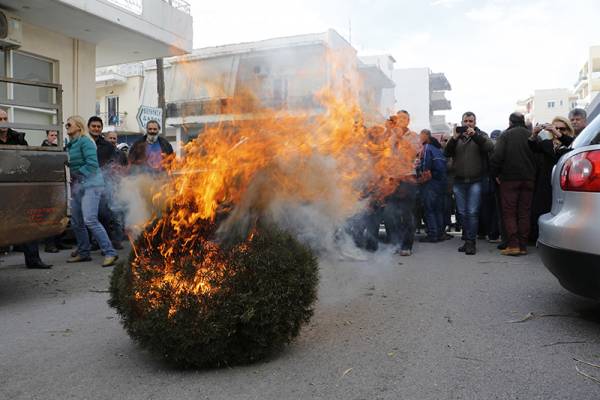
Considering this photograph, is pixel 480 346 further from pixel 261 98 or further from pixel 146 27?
pixel 146 27

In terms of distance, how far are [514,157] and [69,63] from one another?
10291 millimetres

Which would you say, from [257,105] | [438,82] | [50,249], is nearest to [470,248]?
[257,105]

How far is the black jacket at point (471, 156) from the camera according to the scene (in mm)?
7773

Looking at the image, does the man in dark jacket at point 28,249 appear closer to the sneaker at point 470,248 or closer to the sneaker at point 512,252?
Answer: the sneaker at point 470,248

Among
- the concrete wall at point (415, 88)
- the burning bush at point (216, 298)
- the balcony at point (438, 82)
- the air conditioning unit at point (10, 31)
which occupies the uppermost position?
the balcony at point (438, 82)

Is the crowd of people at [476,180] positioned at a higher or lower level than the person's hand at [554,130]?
lower

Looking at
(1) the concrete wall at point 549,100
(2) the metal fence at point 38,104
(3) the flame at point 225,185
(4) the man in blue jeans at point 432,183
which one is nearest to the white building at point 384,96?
(4) the man in blue jeans at point 432,183

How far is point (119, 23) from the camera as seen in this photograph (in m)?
11.5

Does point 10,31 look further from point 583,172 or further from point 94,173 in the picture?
point 583,172

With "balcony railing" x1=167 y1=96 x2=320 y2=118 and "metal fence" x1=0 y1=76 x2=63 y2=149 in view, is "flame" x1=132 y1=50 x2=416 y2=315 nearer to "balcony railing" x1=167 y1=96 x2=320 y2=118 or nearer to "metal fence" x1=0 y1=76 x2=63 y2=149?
"balcony railing" x1=167 y1=96 x2=320 y2=118

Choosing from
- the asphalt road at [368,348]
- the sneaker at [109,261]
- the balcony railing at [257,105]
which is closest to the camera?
the asphalt road at [368,348]

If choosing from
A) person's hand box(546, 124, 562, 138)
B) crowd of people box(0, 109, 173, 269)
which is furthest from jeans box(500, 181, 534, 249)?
crowd of people box(0, 109, 173, 269)

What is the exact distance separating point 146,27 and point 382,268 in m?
9.23

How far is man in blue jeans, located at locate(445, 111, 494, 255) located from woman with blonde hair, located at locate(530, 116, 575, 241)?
74cm
